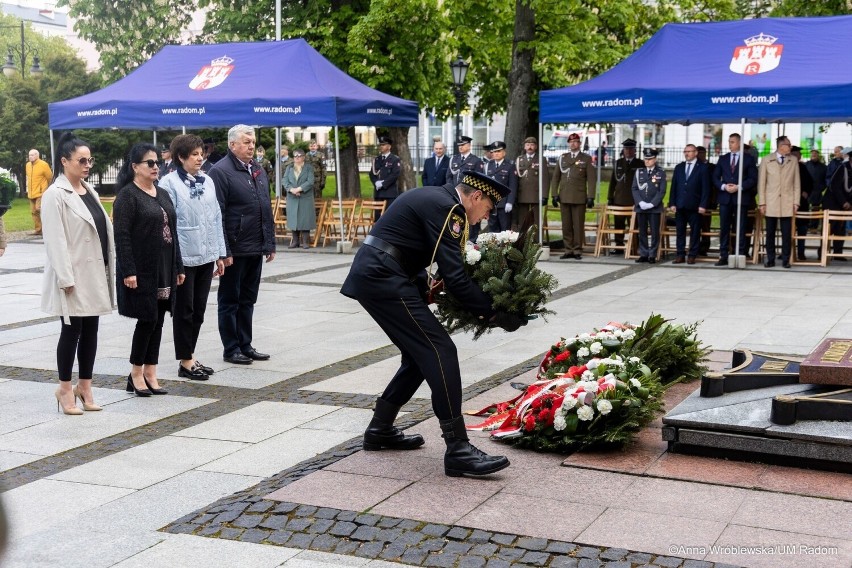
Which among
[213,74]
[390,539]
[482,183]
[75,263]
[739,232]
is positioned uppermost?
[213,74]

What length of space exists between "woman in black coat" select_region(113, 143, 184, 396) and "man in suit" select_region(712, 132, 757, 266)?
1059 centimetres

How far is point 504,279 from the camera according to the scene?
5.76 metres

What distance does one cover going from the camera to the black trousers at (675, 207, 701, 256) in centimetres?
1667

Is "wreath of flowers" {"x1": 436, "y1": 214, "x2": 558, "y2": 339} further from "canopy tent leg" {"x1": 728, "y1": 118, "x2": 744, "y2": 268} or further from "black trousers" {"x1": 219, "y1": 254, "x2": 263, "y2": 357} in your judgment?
"canopy tent leg" {"x1": 728, "y1": 118, "x2": 744, "y2": 268}

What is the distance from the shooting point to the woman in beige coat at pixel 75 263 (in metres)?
7.04

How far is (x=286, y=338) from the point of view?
10.3 meters

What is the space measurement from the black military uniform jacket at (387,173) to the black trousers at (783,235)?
23.4 ft

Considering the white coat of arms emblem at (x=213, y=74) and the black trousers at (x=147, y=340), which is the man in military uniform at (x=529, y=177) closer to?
the white coat of arms emblem at (x=213, y=74)

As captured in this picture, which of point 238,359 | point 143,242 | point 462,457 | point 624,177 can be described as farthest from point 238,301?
point 624,177

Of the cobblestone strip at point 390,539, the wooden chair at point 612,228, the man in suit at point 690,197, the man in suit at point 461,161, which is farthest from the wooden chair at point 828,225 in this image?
the cobblestone strip at point 390,539

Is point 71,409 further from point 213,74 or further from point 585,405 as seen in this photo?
point 213,74

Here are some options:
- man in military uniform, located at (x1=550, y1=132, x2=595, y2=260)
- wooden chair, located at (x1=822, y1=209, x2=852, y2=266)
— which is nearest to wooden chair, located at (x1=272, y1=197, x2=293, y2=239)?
man in military uniform, located at (x1=550, y1=132, x2=595, y2=260)

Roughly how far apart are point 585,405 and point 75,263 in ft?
11.6

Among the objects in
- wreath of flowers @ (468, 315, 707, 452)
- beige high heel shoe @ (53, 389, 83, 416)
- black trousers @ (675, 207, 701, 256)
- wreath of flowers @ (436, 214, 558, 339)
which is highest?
wreath of flowers @ (436, 214, 558, 339)
